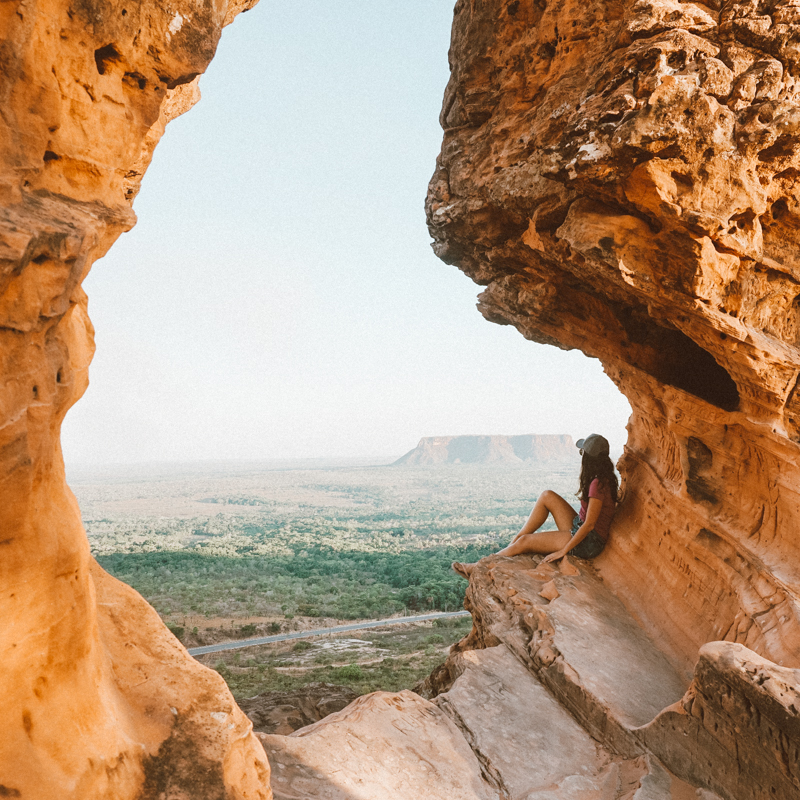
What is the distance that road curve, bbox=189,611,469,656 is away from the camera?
19.8 metres

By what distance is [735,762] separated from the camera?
15.6 ft

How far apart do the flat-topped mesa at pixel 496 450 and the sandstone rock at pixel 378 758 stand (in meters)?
162

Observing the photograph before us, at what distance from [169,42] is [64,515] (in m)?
3.28

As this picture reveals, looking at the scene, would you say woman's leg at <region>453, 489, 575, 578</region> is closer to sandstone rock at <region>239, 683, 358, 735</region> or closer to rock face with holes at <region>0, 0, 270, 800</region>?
sandstone rock at <region>239, 683, 358, 735</region>

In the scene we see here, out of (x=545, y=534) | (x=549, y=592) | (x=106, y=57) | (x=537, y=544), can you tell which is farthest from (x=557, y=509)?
(x=106, y=57)

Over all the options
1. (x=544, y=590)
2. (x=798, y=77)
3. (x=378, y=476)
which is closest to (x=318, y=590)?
(x=544, y=590)

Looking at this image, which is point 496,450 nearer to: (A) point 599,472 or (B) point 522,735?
(A) point 599,472

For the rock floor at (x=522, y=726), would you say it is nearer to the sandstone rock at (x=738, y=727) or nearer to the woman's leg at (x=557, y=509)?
the sandstone rock at (x=738, y=727)

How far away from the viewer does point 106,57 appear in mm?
3865

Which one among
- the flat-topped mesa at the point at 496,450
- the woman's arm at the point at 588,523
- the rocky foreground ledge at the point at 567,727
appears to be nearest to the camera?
the rocky foreground ledge at the point at 567,727

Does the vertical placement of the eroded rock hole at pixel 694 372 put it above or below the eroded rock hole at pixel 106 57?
below

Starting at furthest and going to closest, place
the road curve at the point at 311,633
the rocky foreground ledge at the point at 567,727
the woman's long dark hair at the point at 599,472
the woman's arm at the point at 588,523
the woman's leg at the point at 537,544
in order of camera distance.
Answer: the road curve at the point at 311,633 < the woman's leg at the point at 537,544 < the woman's long dark hair at the point at 599,472 < the woman's arm at the point at 588,523 < the rocky foreground ledge at the point at 567,727

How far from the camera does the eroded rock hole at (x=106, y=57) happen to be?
3840 mm

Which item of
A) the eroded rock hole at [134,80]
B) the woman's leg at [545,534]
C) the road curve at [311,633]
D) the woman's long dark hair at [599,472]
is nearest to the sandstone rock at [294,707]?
the woman's leg at [545,534]
